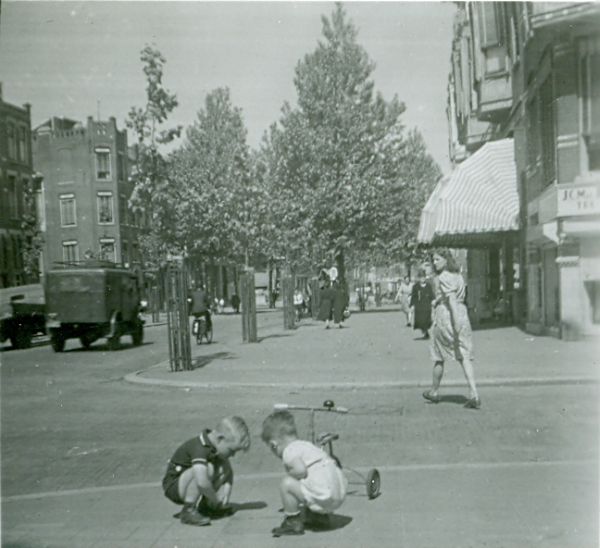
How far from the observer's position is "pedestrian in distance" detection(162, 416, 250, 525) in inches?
203

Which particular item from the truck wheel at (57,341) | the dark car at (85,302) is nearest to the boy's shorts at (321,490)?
the dark car at (85,302)

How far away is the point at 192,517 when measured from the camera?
5.23m

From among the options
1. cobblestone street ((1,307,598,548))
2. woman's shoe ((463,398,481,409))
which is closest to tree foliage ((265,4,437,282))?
cobblestone street ((1,307,598,548))

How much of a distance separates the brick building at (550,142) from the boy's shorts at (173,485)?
38.9 feet

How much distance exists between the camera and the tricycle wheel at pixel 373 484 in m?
5.59

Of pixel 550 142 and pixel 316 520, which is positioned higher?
pixel 550 142

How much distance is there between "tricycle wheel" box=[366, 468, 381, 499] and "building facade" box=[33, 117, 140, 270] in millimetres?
16359

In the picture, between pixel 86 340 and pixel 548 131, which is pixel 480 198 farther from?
pixel 86 340

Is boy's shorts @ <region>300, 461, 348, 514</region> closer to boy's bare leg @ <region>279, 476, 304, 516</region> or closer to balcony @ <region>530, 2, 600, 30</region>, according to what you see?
boy's bare leg @ <region>279, 476, 304, 516</region>

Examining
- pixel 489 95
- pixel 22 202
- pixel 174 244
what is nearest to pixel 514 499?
pixel 174 244

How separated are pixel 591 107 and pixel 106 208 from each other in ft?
50.7

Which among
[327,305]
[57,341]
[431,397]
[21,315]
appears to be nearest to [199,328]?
[57,341]

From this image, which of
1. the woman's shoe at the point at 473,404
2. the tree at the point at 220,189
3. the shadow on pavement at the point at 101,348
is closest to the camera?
the woman's shoe at the point at 473,404

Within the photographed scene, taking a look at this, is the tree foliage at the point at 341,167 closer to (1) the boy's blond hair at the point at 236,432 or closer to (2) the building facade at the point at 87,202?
(2) the building facade at the point at 87,202
